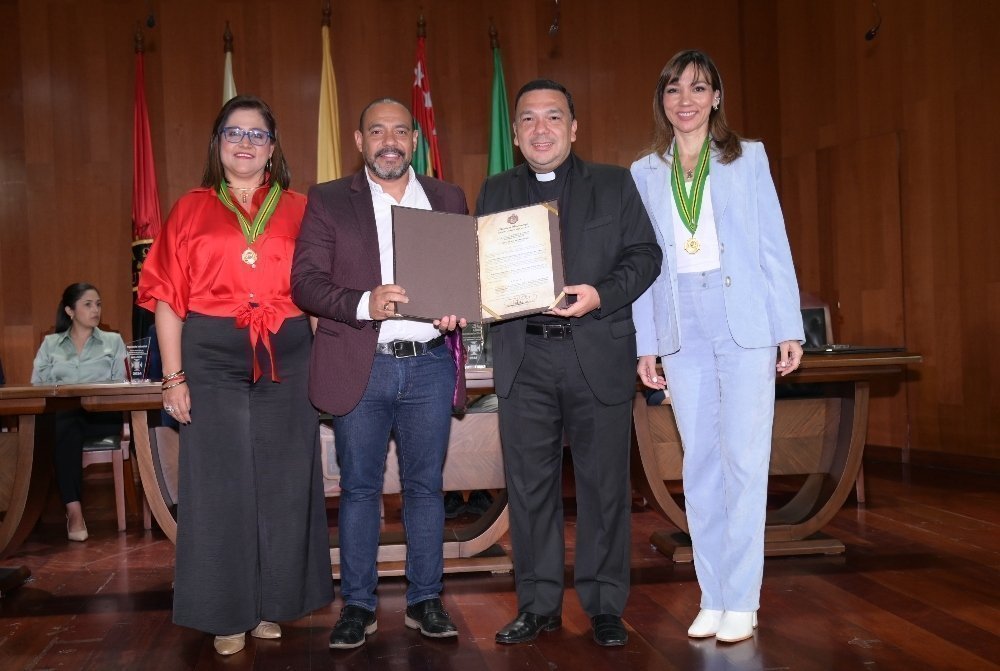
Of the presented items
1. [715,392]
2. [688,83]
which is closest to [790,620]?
[715,392]

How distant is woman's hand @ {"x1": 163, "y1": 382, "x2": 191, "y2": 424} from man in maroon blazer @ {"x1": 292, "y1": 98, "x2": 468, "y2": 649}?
37 cm

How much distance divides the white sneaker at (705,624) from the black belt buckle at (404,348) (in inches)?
46.2

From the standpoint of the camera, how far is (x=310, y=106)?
23.0 ft

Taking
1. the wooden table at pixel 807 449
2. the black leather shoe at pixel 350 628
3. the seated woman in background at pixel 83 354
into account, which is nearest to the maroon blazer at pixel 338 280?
the black leather shoe at pixel 350 628

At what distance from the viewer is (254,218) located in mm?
2760

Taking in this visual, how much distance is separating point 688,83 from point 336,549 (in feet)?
7.45

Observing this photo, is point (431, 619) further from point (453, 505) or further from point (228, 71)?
point (228, 71)

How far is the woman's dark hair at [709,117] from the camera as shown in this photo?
105 inches

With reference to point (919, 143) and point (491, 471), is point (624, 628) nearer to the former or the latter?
point (491, 471)

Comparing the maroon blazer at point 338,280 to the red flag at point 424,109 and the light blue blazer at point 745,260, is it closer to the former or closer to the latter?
the light blue blazer at point 745,260

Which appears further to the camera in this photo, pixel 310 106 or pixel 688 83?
pixel 310 106

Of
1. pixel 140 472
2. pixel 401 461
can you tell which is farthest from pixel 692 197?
pixel 140 472

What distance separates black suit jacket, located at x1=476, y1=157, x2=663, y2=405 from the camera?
103 inches

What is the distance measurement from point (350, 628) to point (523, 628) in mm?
520
